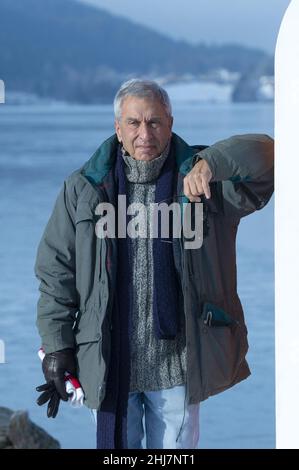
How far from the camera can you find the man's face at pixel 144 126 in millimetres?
2766

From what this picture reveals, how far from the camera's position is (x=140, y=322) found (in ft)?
9.30

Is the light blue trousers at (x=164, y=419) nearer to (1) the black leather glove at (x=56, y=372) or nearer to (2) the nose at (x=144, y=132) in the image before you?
(1) the black leather glove at (x=56, y=372)

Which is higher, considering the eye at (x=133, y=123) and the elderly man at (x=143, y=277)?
the eye at (x=133, y=123)

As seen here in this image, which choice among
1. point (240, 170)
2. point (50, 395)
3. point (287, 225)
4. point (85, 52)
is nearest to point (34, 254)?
point (50, 395)

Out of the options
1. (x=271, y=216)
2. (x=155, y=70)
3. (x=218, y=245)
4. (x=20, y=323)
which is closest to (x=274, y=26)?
(x=155, y=70)

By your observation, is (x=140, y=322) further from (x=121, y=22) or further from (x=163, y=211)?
(x=121, y=22)

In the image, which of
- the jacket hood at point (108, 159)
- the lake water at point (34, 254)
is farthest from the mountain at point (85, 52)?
the jacket hood at point (108, 159)

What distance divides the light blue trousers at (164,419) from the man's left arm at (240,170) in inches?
17.9

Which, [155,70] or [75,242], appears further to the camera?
[155,70]

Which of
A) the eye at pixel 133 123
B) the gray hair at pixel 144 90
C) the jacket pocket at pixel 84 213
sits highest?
the gray hair at pixel 144 90

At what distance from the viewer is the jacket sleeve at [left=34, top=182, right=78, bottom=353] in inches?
111

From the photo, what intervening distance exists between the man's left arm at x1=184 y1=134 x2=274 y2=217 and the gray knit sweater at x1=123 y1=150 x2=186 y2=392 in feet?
0.48

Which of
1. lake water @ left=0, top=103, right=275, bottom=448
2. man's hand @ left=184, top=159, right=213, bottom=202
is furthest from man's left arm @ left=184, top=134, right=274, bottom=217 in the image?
lake water @ left=0, top=103, right=275, bottom=448
